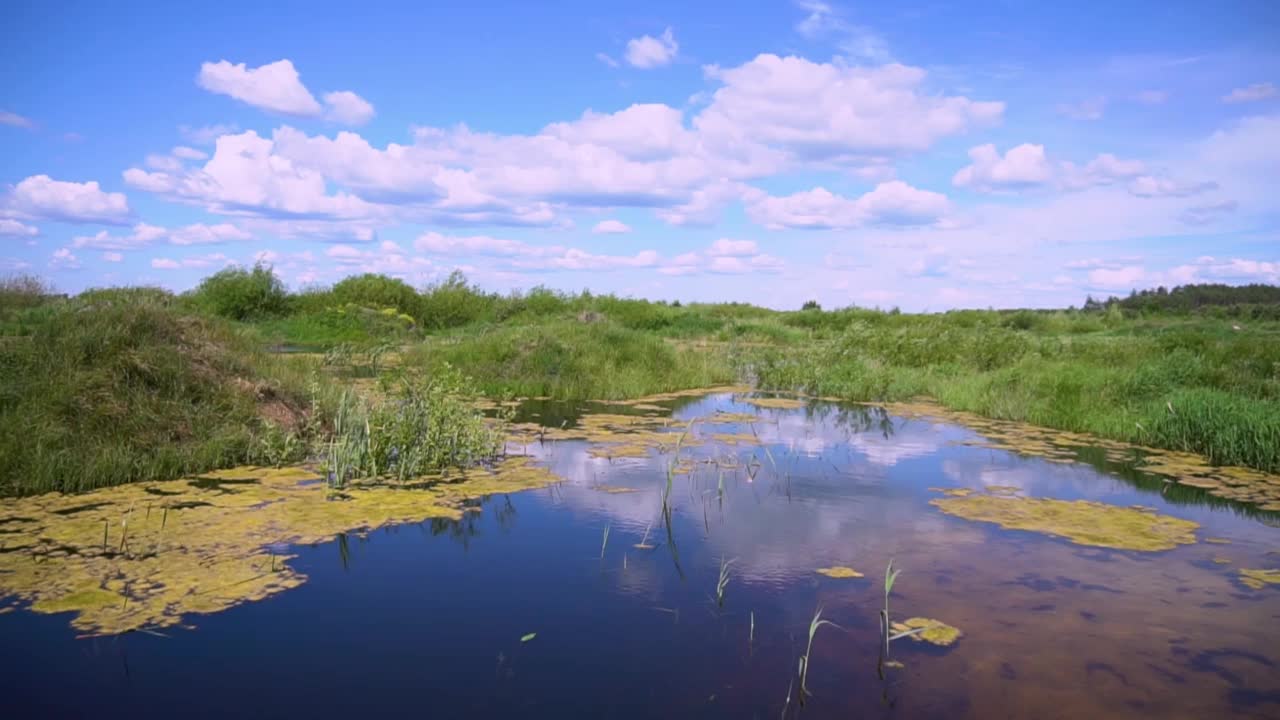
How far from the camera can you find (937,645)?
4293 millimetres

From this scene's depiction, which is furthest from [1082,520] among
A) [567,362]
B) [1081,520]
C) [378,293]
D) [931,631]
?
[378,293]

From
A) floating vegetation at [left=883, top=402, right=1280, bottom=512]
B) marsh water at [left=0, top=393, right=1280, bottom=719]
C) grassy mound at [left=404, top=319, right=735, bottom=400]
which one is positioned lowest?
marsh water at [left=0, top=393, right=1280, bottom=719]

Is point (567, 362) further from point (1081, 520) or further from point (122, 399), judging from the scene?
point (1081, 520)

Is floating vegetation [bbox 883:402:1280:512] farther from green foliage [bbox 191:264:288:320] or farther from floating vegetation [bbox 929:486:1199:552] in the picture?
green foliage [bbox 191:264:288:320]

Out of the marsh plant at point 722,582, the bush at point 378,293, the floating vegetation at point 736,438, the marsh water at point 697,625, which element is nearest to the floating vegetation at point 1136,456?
the marsh water at point 697,625

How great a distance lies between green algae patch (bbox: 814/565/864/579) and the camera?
5289 mm

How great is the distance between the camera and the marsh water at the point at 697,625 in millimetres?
3734

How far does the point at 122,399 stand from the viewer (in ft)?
23.8

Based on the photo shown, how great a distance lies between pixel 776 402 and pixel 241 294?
54.7ft

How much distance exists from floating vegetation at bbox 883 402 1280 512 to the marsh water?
82 centimetres

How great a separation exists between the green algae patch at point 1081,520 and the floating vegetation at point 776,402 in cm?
572

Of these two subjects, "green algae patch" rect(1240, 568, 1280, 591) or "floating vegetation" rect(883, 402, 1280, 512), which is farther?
"floating vegetation" rect(883, 402, 1280, 512)

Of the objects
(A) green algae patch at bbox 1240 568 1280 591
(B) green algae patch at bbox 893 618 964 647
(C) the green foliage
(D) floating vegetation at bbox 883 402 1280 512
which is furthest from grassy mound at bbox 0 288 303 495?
(C) the green foliage

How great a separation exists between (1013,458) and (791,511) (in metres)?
3.91
